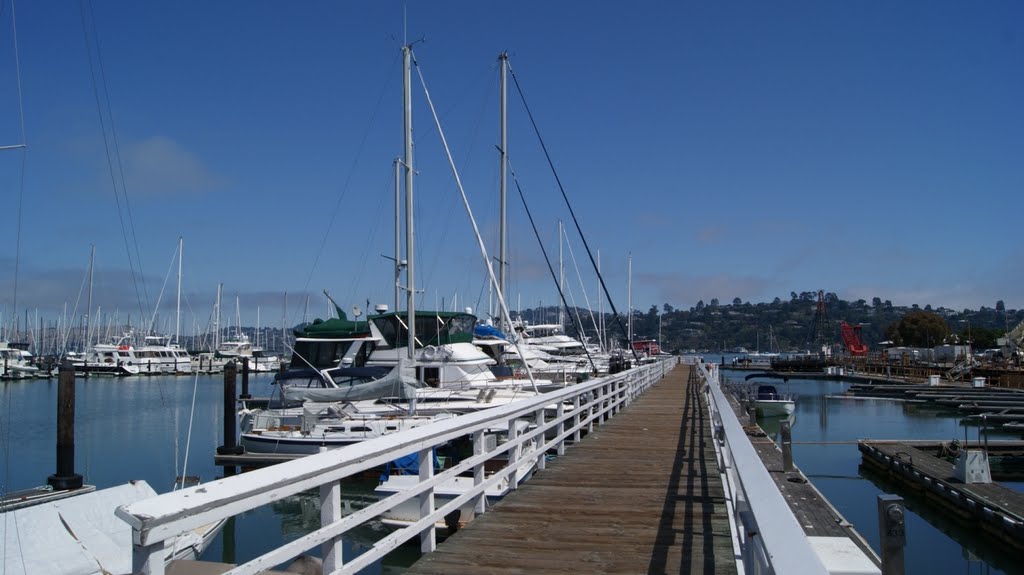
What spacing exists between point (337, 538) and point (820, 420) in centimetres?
5128

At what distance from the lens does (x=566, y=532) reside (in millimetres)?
7422

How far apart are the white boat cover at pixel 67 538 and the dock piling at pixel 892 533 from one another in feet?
31.6

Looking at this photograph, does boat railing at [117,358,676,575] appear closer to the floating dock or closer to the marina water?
the marina water

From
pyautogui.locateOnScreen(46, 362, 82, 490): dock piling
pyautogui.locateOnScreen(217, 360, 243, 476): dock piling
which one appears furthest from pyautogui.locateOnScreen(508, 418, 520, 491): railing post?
pyautogui.locateOnScreen(217, 360, 243, 476): dock piling

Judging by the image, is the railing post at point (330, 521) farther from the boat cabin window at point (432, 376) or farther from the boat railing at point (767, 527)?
the boat cabin window at point (432, 376)

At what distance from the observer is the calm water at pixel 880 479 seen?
1873 cm

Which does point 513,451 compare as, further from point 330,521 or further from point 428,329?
point 428,329

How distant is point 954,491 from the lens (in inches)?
832

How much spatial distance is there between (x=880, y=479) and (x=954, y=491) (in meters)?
7.21

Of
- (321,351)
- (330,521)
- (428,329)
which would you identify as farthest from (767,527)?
(321,351)

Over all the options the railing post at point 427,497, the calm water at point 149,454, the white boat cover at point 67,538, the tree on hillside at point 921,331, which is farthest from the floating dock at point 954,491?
the tree on hillside at point 921,331

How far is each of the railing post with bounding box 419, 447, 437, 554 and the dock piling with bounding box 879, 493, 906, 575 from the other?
3503 millimetres

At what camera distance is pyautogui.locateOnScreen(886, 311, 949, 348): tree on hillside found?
14112 cm

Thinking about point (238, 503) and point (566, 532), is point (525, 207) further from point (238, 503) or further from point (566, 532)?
point (238, 503)
